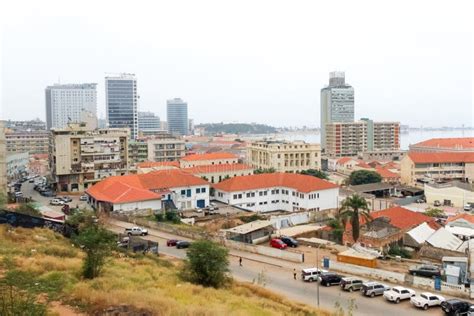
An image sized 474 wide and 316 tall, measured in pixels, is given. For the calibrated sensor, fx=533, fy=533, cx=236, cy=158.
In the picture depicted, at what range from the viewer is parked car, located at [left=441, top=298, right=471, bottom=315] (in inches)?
612

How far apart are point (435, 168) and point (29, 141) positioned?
217 feet

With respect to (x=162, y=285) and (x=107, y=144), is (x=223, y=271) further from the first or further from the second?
(x=107, y=144)

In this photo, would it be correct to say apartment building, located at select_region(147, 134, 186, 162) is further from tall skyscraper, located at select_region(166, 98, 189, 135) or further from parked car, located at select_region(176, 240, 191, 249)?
tall skyscraper, located at select_region(166, 98, 189, 135)

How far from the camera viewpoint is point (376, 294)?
1728cm

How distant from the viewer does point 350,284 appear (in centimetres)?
1767

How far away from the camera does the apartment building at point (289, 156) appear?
5606cm

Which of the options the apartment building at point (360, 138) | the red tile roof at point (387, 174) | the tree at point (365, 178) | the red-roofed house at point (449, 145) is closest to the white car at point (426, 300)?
the tree at point (365, 178)

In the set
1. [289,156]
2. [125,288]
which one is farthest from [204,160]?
[125,288]

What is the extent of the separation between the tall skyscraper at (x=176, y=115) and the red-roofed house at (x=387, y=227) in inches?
5631

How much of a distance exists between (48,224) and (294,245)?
11.6 metres

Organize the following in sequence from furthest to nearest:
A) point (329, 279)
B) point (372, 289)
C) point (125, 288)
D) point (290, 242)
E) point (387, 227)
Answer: point (387, 227), point (290, 242), point (329, 279), point (372, 289), point (125, 288)

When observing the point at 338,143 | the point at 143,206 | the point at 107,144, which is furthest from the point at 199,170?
the point at 338,143

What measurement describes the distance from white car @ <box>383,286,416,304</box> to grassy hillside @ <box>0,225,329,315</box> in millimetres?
3458

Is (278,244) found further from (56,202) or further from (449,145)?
(449,145)
